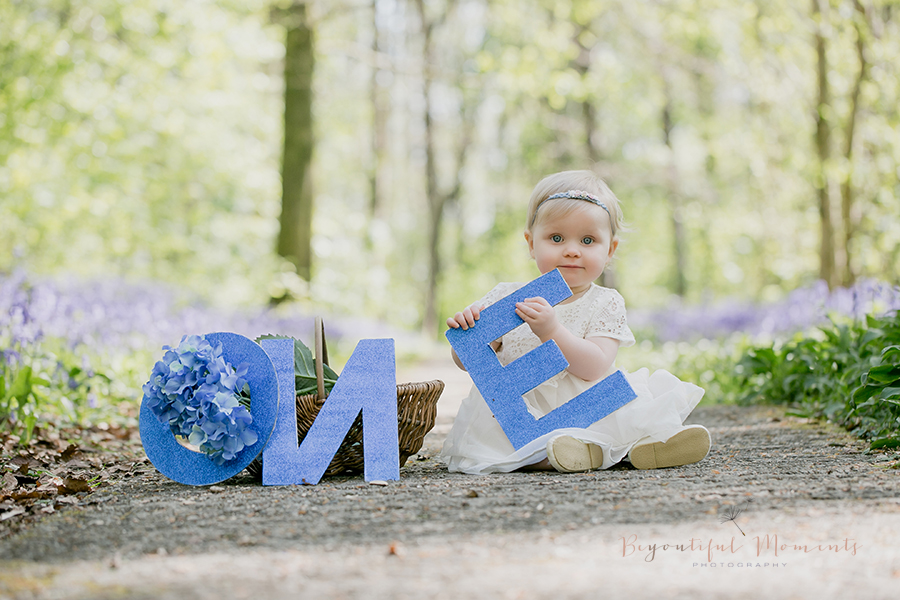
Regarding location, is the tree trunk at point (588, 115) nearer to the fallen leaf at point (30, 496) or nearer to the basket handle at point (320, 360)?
the basket handle at point (320, 360)

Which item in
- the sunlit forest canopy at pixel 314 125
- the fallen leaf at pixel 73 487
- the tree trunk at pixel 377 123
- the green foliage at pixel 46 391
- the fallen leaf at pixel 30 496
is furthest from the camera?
the tree trunk at pixel 377 123

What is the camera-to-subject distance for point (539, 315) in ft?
8.93

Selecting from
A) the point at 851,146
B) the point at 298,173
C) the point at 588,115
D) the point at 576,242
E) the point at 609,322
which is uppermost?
the point at 588,115

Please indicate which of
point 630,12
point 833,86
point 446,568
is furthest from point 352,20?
point 446,568

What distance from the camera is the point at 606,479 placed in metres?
2.42

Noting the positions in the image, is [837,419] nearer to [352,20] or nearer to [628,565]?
[628,565]

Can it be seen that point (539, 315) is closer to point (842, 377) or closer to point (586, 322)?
point (586, 322)

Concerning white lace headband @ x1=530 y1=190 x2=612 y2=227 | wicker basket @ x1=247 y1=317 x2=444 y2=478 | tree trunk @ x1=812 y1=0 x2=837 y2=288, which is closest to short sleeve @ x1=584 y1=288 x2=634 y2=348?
white lace headband @ x1=530 y1=190 x2=612 y2=227

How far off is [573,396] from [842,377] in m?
1.63

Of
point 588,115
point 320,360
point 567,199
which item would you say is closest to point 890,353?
point 567,199

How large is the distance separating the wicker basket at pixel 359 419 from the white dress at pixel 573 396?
0.20m

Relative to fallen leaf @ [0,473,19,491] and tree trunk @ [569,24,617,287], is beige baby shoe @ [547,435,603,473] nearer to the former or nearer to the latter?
fallen leaf @ [0,473,19,491]

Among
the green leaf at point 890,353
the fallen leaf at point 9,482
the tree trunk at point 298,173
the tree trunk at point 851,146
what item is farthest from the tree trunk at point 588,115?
the fallen leaf at point 9,482

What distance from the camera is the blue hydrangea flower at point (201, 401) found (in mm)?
2447
